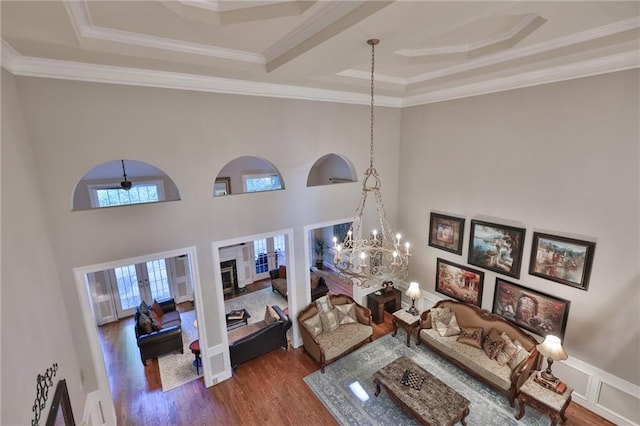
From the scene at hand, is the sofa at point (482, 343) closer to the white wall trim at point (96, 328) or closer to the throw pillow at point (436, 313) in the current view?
the throw pillow at point (436, 313)

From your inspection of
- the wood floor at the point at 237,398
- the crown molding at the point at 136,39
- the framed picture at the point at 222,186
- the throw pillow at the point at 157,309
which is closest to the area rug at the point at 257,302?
the throw pillow at the point at 157,309

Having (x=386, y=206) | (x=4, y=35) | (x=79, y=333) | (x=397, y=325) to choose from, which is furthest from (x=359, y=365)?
(x=4, y=35)

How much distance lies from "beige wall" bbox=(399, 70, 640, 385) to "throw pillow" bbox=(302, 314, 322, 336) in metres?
3.29

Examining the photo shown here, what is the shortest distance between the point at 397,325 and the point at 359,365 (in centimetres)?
135

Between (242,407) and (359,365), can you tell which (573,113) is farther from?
(242,407)

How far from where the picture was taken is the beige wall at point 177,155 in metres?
3.81

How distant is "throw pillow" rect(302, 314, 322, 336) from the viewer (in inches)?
242

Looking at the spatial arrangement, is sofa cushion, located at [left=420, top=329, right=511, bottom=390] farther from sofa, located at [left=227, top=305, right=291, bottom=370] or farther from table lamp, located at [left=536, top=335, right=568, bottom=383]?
sofa, located at [left=227, top=305, right=291, bottom=370]

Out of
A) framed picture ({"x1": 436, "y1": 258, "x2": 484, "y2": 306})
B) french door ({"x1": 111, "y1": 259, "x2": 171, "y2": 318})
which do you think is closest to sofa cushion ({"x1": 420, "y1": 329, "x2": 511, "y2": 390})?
framed picture ({"x1": 436, "y1": 258, "x2": 484, "y2": 306})

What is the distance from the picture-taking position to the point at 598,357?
458 centimetres

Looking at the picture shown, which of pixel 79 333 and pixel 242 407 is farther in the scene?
pixel 242 407

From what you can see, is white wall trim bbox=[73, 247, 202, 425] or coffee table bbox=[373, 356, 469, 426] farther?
coffee table bbox=[373, 356, 469, 426]

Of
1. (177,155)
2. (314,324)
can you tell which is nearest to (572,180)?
(314,324)

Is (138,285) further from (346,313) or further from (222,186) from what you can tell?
(346,313)
